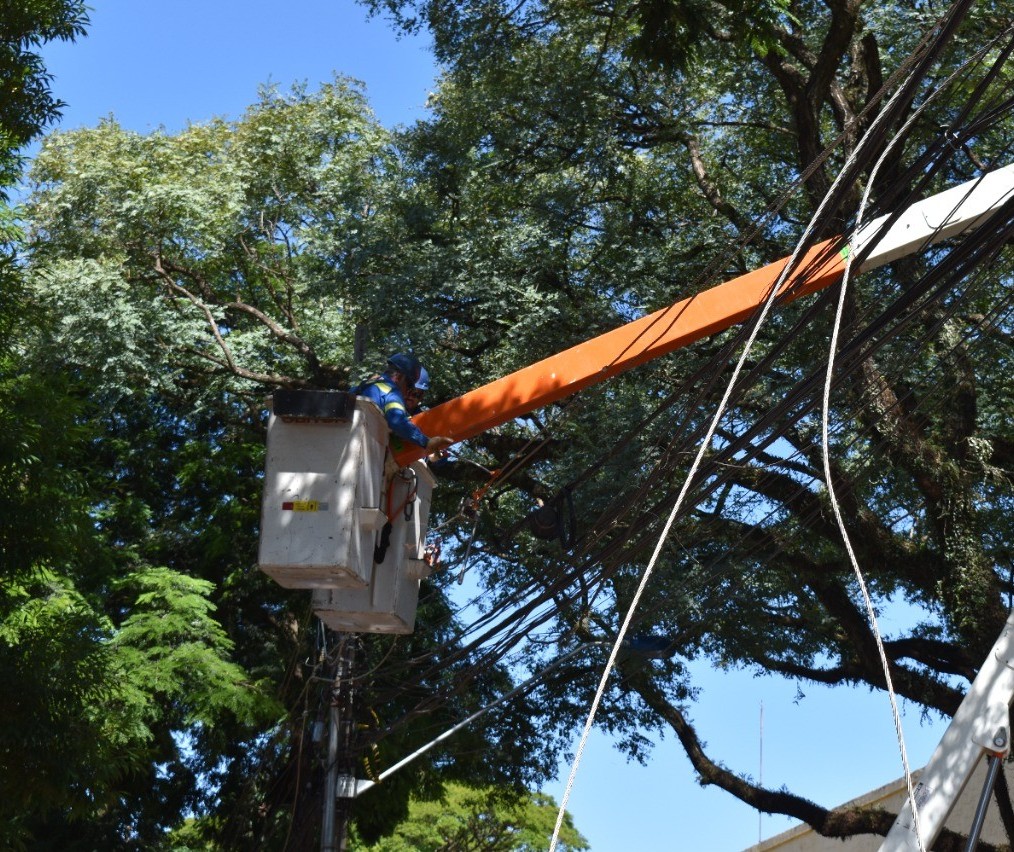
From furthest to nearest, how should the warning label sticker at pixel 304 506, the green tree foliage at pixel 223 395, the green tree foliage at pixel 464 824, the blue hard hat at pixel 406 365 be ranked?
the green tree foliage at pixel 464 824, the green tree foliage at pixel 223 395, the blue hard hat at pixel 406 365, the warning label sticker at pixel 304 506

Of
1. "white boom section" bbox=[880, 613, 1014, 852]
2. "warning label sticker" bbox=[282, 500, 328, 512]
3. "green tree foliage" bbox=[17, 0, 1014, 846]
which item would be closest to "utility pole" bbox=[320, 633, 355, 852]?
"green tree foliage" bbox=[17, 0, 1014, 846]

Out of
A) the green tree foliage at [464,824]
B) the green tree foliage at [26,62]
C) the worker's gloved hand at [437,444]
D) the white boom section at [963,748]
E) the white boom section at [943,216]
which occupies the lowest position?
the white boom section at [963,748]

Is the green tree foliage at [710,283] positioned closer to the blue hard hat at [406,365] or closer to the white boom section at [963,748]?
the blue hard hat at [406,365]

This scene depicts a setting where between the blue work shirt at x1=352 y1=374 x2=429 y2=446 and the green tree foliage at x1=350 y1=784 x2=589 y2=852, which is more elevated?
the green tree foliage at x1=350 y1=784 x2=589 y2=852

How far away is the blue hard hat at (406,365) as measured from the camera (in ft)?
27.8

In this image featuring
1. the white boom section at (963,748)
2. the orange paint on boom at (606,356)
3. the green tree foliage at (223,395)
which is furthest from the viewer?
the green tree foliage at (223,395)

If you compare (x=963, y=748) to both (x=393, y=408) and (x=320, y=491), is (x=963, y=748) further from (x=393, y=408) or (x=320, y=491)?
(x=393, y=408)

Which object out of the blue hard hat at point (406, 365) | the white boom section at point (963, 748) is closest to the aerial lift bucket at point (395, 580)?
the blue hard hat at point (406, 365)

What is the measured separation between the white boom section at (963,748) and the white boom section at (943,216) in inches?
103

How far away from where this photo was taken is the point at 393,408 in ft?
26.9

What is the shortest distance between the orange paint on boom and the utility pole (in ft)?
8.89

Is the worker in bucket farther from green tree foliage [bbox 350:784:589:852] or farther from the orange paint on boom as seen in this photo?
green tree foliage [bbox 350:784:589:852]

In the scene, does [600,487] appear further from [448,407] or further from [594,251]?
[448,407]

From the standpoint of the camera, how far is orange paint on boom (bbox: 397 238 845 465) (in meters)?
8.25
